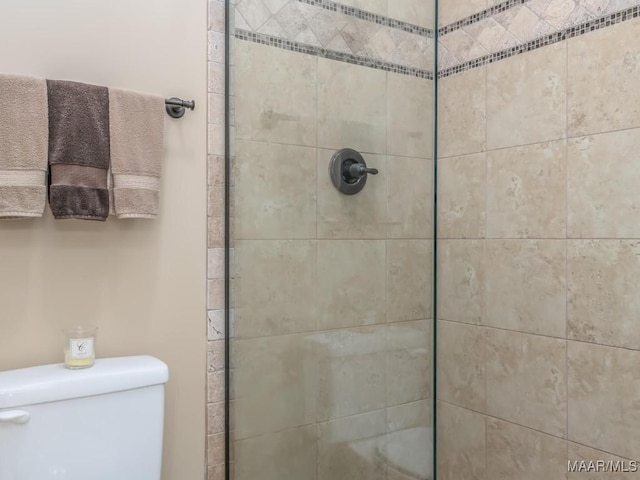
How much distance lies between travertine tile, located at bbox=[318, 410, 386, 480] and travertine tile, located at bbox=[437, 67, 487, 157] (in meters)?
0.96

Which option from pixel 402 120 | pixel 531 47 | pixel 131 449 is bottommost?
pixel 131 449

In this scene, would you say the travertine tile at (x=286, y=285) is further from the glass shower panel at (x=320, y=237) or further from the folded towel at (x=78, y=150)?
the folded towel at (x=78, y=150)

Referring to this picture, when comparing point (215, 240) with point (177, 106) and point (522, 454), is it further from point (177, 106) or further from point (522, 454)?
point (522, 454)

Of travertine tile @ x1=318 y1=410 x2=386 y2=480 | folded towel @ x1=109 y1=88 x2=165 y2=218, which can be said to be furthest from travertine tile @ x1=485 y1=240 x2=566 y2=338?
folded towel @ x1=109 y1=88 x2=165 y2=218

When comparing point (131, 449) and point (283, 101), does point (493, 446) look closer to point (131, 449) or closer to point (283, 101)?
point (131, 449)

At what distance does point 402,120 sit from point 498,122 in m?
0.38

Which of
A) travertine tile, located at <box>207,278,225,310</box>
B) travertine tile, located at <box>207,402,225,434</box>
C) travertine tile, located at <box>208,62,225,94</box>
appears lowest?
travertine tile, located at <box>207,402,225,434</box>

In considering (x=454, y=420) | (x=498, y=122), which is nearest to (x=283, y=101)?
(x=498, y=122)

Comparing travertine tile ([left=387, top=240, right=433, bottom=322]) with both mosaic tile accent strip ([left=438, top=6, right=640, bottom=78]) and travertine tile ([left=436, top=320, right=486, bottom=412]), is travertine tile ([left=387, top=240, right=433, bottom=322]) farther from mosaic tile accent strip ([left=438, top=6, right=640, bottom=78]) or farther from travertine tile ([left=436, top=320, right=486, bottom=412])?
mosaic tile accent strip ([left=438, top=6, right=640, bottom=78])

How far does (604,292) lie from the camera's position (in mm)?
1441

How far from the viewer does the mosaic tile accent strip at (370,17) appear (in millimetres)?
1469

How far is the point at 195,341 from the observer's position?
5.19 feet

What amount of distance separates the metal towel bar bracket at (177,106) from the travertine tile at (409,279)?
710 millimetres

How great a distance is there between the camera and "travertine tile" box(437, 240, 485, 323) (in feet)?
5.90
